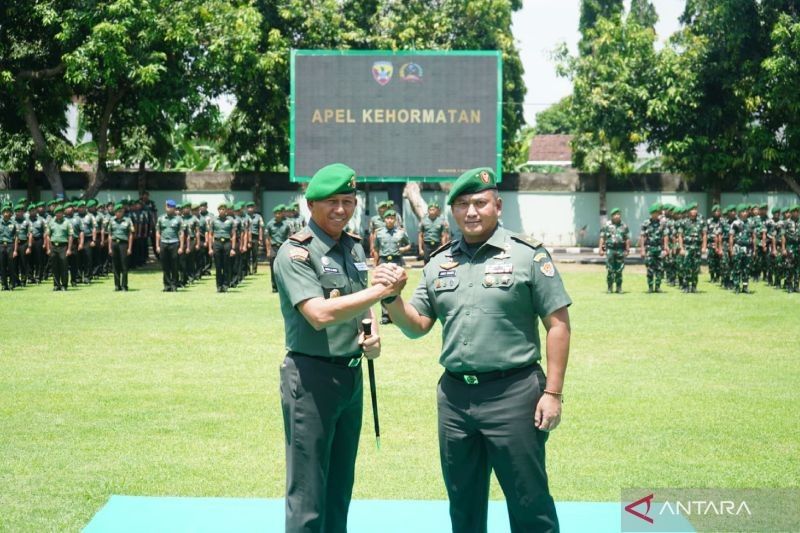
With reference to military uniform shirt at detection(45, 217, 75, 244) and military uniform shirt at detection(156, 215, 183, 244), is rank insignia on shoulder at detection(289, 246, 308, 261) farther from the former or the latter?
military uniform shirt at detection(45, 217, 75, 244)

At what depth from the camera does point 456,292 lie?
4.27 m

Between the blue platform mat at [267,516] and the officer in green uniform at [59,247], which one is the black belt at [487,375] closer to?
the blue platform mat at [267,516]

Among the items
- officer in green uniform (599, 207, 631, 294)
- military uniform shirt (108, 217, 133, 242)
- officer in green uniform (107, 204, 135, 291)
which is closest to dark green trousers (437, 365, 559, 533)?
officer in green uniform (599, 207, 631, 294)

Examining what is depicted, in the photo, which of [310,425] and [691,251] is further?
[691,251]

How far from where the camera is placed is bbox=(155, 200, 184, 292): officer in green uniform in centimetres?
1877

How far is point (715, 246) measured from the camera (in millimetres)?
20500

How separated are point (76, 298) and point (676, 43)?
18.3 metres

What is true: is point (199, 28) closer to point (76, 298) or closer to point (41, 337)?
point (76, 298)

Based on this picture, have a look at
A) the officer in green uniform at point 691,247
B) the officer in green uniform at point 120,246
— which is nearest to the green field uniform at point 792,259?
the officer in green uniform at point 691,247

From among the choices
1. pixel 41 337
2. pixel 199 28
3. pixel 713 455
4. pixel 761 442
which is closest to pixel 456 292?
pixel 713 455

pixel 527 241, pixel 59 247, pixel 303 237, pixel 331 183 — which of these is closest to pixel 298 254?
pixel 303 237

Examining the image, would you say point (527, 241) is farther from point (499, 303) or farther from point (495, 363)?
point (495, 363)

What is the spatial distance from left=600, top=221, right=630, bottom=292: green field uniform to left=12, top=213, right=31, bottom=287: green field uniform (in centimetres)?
1101

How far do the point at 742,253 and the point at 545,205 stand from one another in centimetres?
1330
